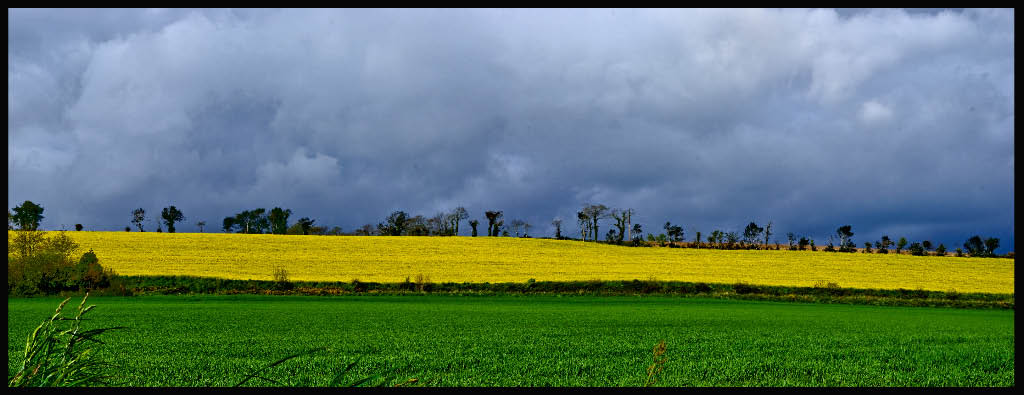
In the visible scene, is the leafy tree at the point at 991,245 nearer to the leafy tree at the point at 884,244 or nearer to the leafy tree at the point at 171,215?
the leafy tree at the point at 884,244

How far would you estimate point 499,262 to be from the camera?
6719 centimetres

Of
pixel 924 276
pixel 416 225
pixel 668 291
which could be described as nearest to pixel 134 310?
pixel 668 291

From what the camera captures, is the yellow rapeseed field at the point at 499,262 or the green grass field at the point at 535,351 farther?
the yellow rapeseed field at the point at 499,262

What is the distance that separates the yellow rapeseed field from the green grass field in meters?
32.8

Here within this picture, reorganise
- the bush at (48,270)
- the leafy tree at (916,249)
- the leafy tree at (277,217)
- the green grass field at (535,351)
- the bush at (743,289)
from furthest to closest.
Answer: the leafy tree at (277,217)
the leafy tree at (916,249)
the bush at (743,289)
the bush at (48,270)
the green grass field at (535,351)

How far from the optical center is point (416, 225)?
390ft

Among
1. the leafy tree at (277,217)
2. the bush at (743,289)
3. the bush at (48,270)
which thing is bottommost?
the bush at (743,289)

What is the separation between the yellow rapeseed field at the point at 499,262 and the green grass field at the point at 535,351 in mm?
32796

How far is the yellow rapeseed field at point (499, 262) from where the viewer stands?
58272mm

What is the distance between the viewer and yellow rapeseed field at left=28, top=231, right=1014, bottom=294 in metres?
58.3

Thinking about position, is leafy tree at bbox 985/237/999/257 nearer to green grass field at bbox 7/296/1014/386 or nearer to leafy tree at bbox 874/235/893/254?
leafy tree at bbox 874/235/893/254

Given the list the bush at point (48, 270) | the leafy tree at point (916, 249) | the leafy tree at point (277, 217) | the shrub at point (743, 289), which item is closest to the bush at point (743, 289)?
the shrub at point (743, 289)

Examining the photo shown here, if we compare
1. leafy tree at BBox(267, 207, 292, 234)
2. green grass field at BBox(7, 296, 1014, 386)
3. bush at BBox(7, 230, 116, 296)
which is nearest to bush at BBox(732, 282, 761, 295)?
green grass field at BBox(7, 296, 1014, 386)
